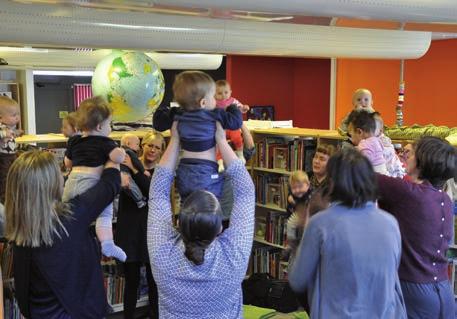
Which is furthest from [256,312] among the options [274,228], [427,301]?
[427,301]

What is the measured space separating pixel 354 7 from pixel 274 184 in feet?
8.65

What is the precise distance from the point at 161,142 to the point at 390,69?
5007mm

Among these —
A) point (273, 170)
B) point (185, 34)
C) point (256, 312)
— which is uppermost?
point (185, 34)

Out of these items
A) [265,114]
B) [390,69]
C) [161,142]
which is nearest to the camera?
[161,142]

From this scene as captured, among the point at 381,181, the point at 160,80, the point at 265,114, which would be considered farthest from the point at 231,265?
the point at 265,114

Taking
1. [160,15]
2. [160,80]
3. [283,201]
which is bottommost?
[283,201]

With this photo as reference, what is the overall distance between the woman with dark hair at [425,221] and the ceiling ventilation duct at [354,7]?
108cm

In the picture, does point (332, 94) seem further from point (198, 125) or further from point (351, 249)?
point (351, 249)

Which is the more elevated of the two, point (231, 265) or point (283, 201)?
point (231, 265)

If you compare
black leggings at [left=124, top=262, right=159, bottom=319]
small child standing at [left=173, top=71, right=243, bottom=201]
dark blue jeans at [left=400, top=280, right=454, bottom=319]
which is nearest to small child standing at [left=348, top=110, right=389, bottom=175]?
dark blue jeans at [left=400, top=280, right=454, bottom=319]

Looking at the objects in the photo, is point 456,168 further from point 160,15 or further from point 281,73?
point 281,73

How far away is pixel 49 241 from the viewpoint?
196 centimetres

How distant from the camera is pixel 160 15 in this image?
3.79 metres

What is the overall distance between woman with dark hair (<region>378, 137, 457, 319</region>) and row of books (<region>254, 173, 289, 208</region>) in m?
2.89
